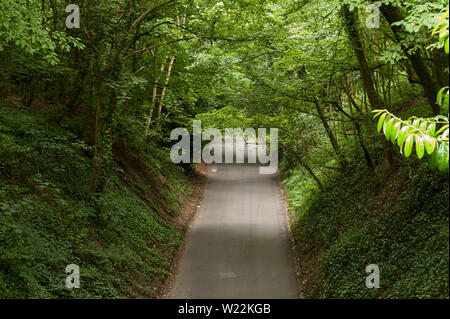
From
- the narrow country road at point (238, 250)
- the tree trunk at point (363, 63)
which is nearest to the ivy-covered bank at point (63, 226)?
the narrow country road at point (238, 250)

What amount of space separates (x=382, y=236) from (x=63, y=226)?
7623mm

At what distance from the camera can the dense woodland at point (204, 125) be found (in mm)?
7957

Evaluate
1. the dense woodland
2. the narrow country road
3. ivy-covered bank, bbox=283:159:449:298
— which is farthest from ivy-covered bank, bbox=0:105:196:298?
ivy-covered bank, bbox=283:159:449:298

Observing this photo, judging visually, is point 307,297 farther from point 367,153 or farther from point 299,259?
point 367,153

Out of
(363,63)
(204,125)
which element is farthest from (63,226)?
(363,63)

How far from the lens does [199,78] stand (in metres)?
14.6

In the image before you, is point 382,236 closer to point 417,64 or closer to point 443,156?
point 417,64

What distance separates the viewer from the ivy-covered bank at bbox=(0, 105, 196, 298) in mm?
7812

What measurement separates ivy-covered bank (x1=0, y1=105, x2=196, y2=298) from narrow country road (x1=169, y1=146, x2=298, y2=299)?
0.96 metres

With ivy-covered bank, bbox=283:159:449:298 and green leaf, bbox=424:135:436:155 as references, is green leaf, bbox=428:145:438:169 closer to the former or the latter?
green leaf, bbox=424:135:436:155

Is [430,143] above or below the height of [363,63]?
below

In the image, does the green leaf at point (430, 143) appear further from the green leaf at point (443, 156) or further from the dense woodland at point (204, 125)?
the dense woodland at point (204, 125)

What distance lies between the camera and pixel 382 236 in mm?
9602
